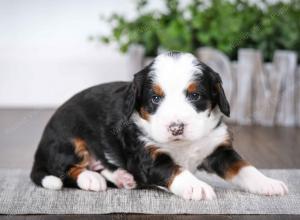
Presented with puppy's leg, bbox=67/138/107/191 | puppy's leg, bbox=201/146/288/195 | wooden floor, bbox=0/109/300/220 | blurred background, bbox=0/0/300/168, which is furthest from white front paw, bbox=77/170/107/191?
blurred background, bbox=0/0/300/168

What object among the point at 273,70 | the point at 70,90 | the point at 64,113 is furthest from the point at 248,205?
the point at 70,90

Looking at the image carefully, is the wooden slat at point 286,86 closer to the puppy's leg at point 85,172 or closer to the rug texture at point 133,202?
the rug texture at point 133,202

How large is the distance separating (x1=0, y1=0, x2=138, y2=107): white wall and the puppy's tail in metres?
3.75

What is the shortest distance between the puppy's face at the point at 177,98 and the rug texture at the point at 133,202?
0.29 meters

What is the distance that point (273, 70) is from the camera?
5855 mm

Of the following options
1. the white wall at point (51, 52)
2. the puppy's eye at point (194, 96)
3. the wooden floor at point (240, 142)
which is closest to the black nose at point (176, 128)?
the puppy's eye at point (194, 96)

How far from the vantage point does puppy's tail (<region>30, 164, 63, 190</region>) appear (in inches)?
125

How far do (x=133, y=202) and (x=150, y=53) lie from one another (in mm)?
3571

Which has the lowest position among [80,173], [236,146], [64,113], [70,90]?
[70,90]

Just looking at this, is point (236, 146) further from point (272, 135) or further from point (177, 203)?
point (177, 203)

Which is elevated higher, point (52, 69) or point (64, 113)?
point (64, 113)

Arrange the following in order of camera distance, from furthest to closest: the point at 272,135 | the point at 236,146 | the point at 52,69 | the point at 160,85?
the point at 52,69, the point at 272,135, the point at 236,146, the point at 160,85

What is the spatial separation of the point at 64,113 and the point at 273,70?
9.70ft

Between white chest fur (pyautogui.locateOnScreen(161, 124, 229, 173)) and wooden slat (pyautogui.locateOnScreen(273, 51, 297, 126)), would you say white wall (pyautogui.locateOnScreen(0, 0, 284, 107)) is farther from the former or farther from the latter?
white chest fur (pyautogui.locateOnScreen(161, 124, 229, 173))
